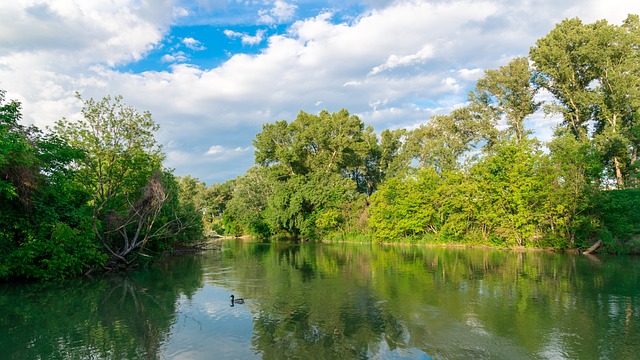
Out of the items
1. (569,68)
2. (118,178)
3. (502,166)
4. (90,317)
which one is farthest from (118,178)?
(569,68)

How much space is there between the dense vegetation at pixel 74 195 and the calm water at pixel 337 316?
1.61m

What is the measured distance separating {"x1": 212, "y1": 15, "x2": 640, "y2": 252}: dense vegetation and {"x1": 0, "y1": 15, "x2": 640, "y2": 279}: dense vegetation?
0.51 ft

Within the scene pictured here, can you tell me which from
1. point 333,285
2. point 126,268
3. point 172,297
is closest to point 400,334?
point 333,285

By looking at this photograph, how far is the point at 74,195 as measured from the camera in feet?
71.7

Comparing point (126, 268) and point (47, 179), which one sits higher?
point (47, 179)

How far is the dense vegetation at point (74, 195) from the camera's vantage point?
1756cm

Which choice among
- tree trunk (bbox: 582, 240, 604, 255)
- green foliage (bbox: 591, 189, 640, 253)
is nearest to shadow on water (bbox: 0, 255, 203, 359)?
tree trunk (bbox: 582, 240, 604, 255)

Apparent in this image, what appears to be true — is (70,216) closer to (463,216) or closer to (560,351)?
(560,351)

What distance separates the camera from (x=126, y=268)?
83.3 feet

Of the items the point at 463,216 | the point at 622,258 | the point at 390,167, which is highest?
the point at 390,167

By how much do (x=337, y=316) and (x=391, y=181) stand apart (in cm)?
3895

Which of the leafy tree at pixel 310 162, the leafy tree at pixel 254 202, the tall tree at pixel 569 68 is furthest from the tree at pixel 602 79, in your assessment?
the leafy tree at pixel 254 202

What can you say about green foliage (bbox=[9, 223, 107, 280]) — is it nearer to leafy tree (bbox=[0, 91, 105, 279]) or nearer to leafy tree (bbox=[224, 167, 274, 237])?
leafy tree (bbox=[0, 91, 105, 279])

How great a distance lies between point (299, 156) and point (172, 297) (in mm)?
42987
